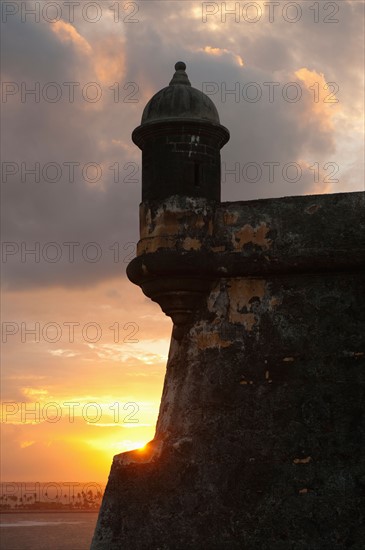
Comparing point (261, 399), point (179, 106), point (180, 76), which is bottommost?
point (261, 399)

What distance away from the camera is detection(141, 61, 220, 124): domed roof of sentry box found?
8.73m

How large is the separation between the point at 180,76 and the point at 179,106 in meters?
0.62

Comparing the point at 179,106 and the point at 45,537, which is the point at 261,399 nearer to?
the point at 179,106

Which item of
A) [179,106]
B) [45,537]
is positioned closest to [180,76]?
[179,106]

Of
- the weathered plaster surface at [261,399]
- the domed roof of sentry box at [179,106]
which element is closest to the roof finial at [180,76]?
the domed roof of sentry box at [179,106]

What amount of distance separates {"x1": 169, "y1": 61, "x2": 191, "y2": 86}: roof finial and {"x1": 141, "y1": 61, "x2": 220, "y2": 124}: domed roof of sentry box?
97 millimetres

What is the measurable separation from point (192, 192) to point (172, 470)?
2.79 m

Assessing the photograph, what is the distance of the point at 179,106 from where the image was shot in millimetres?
8750

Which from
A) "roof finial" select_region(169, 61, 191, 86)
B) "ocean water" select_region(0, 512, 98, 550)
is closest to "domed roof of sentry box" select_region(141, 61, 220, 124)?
"roof finial" select_region(169, 61, 191, 86)

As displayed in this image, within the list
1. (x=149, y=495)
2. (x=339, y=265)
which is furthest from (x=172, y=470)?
(x=339, y=265)

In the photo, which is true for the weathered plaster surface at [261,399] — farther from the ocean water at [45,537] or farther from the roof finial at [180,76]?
the ocean water at [45,537]

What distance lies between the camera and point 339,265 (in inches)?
322

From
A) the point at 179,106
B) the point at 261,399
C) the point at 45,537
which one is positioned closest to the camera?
the point at 261,399

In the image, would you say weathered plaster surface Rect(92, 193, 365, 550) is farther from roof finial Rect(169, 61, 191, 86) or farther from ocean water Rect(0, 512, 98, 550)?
ocean water Rect(0, 512, 98, 550)
